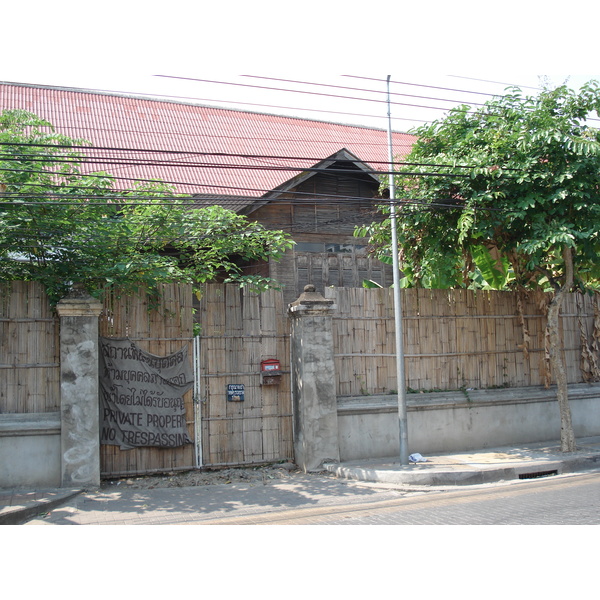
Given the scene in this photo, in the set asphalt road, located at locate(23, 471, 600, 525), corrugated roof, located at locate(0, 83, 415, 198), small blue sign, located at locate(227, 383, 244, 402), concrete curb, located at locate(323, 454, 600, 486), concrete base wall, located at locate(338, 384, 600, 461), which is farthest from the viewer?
corrugated roof, located at locate(0, 83, 415, 198)

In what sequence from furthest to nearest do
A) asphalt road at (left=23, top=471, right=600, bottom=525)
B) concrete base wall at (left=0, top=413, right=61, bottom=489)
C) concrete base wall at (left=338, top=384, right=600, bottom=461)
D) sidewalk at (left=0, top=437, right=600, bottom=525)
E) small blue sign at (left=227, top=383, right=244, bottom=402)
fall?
1. concrete base wall at (left=338, top=384, right=600, bottom=461)
2. small blue sign at (left=227, top=383, right=244, bottom=402)
3. concrete base wall at (left=0, top=413, right=61, bottom=489)
4. sidewalk at (left=0, top=437, right=600, bottom=525)
5. asphalt road at (left=23, top=471, right=600, bottom=525)

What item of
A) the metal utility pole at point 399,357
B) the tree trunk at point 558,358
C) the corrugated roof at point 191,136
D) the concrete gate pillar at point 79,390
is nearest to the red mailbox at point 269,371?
the metal utility pole at point 399,357

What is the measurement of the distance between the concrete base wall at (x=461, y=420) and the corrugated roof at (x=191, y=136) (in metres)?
7.26

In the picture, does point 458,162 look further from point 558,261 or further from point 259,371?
point 259,371

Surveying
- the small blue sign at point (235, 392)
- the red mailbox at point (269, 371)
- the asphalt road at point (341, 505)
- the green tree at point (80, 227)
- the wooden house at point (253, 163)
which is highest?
the wooden house at point (253, 163)

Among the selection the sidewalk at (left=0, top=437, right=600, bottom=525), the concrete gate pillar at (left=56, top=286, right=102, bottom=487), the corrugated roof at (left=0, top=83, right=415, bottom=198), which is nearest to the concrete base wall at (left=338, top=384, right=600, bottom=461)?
the sidewalk at (left=0, top=437, right=600, bottom=525)

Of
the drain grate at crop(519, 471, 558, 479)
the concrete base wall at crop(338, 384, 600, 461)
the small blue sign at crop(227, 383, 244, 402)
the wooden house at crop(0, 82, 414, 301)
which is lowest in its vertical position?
the drain grate at crop(519, 471, 558, 479)

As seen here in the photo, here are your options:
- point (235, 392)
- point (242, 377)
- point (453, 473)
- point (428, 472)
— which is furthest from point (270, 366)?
point (453, 473)

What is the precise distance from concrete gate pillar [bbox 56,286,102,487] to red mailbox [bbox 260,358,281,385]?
273 centimetres

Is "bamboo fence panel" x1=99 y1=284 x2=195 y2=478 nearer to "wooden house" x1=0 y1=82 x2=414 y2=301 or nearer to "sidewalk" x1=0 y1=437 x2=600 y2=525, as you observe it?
"sidewalk" x1=0 y1=437 x2=600 y2=525

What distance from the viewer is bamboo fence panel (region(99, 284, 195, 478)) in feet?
30.6

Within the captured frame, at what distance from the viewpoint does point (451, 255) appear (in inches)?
454

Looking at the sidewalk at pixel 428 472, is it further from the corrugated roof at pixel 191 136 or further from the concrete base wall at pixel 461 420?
the corrugated roof at pixel 191 136

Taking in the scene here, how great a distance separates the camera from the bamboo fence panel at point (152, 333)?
9.32m
